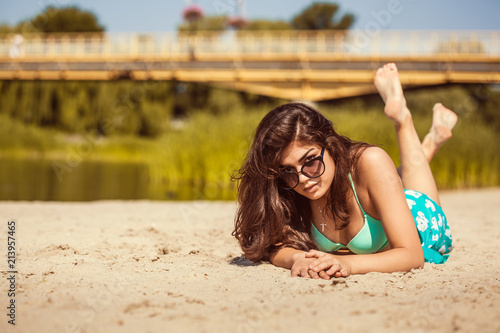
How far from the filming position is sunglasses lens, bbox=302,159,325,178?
2367 millimetres

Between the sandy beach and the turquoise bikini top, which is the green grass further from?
the turquoise bikini top

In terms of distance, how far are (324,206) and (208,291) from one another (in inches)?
32.1

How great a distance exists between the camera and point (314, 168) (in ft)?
7.80

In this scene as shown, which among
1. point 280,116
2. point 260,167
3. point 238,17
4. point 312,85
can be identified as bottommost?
point 260,167

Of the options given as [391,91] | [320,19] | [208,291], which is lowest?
[208,291]

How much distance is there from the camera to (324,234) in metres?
2.82

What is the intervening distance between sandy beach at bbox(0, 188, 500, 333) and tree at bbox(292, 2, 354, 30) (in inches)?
1868

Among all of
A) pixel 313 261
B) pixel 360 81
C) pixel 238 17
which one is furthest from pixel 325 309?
pixel 238 17

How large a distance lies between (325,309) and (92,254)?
1594 millimetres

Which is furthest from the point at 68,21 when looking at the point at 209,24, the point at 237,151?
the point at 237,151

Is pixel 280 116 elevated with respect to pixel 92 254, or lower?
elevated

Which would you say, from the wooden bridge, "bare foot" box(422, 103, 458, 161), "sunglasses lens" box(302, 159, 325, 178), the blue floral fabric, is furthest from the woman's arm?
the wooden bridge

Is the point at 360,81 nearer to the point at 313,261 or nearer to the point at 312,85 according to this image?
the point at 312,85

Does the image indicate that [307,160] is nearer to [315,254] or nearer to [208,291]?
[315,254]
